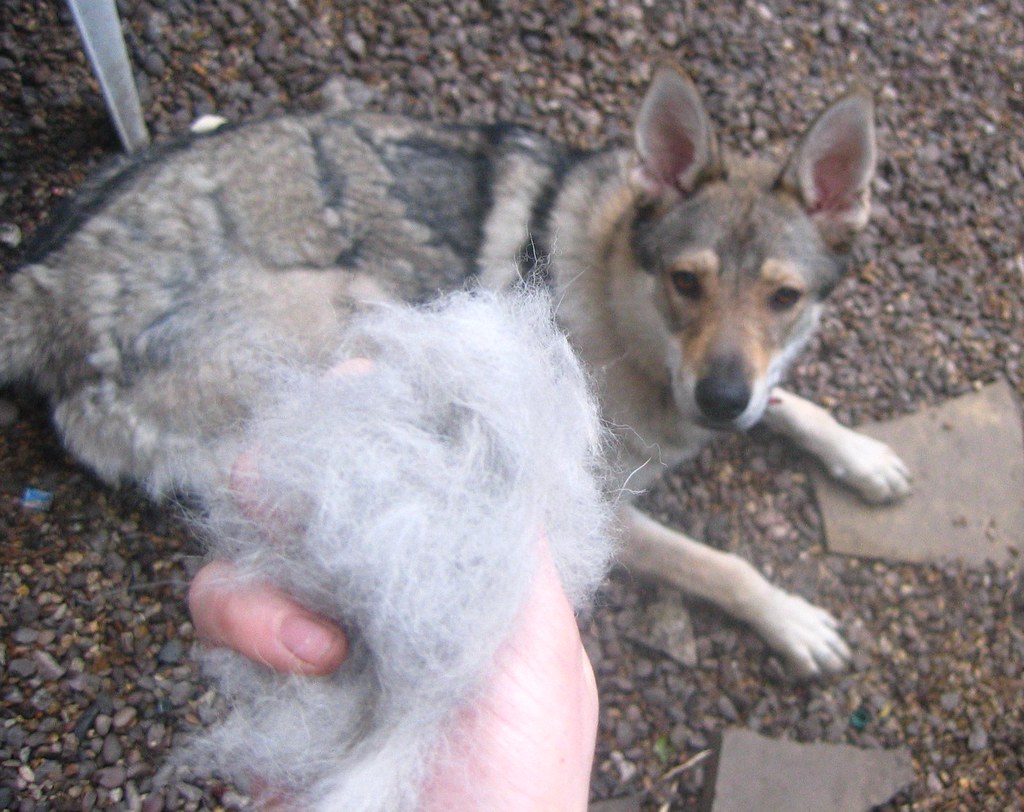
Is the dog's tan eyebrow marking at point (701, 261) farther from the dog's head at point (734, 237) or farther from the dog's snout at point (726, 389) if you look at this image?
the dog's snout at point (726, 389)

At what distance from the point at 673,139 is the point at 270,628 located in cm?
188

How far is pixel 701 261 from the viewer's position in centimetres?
233

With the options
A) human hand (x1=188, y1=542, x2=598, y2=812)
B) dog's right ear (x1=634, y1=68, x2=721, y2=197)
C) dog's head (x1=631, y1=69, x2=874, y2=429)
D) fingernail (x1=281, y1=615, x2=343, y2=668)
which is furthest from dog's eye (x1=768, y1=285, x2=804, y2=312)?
fingernail (x1=281, y1=615, x2=343, y2=668)

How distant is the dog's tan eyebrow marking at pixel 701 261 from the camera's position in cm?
232

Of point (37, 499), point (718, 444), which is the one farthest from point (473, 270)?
point (37, 499)

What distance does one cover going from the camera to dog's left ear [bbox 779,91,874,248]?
227 centimetres

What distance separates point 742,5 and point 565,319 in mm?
2016

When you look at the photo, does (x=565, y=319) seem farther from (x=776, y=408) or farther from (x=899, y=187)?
(x=899, y=187)

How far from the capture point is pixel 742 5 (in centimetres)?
372

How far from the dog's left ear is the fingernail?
1934 mm

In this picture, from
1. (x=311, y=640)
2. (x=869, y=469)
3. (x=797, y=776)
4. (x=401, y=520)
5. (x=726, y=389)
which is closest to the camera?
(x=401, y=520)

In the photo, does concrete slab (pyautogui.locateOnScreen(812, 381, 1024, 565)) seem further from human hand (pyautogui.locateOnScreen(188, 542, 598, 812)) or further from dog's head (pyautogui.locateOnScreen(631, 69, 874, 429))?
human hand (pyautogui.locateOnScreen(188, 542, 598, 812))

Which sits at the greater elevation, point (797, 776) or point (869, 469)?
point (869, 469)

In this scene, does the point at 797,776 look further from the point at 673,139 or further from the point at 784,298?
the point at 673,139
